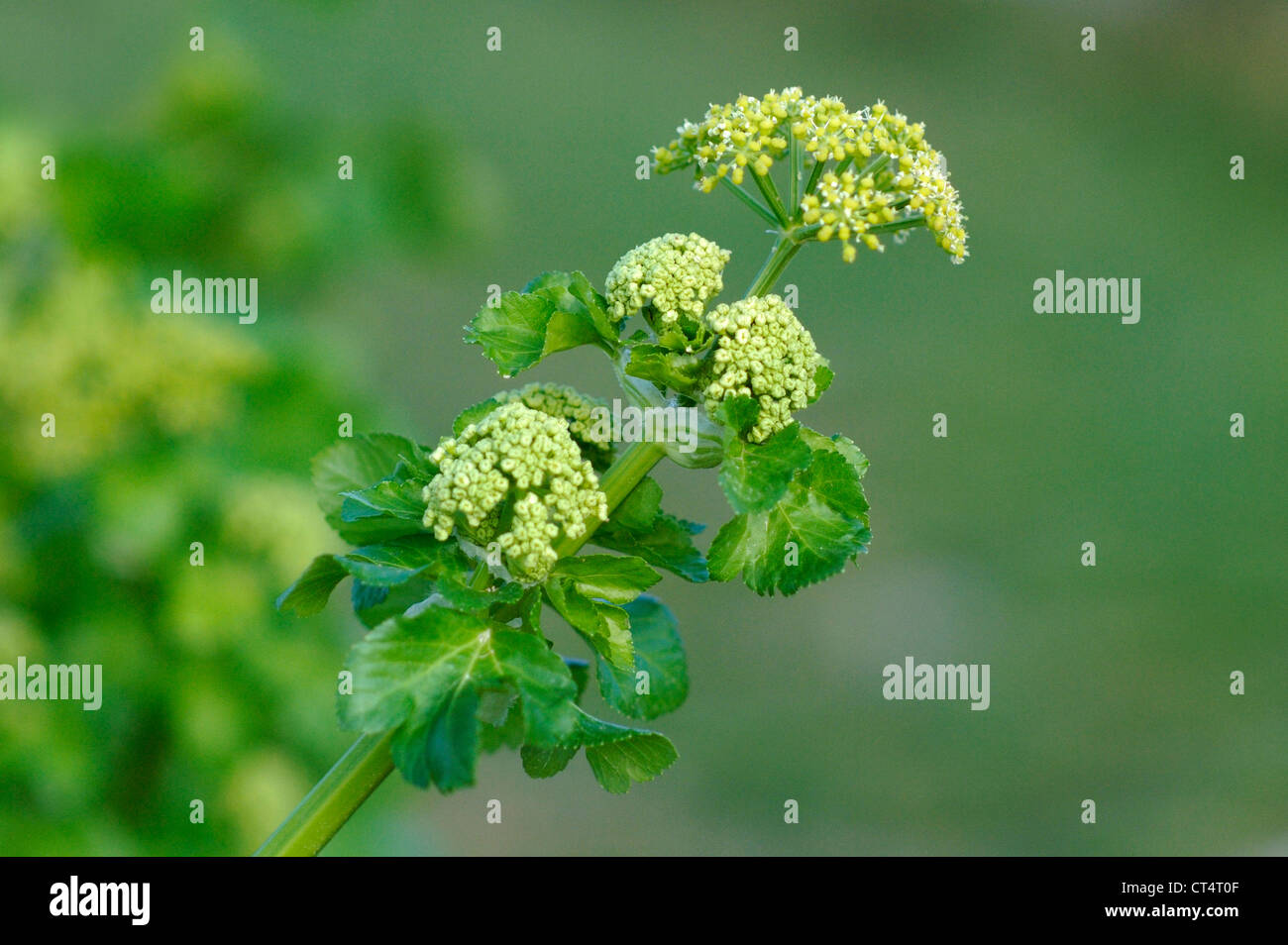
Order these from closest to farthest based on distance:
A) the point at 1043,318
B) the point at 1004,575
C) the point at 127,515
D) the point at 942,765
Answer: the point at 127,515 → the point at 942,765 → the point at 1004,575 → the point at 1043,318

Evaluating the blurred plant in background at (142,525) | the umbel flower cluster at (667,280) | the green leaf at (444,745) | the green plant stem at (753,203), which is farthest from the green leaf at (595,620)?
the blurred plant in background at (142,525)

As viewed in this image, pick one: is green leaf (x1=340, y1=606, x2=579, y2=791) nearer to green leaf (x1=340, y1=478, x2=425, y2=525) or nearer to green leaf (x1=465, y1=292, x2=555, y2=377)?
green leaf (x1=340, y1=478, x2=425, y2=525)

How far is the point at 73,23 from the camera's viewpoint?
6.18 m

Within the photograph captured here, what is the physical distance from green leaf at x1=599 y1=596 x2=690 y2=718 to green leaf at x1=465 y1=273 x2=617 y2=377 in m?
0.24

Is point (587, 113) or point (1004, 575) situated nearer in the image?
point (1004, 575)

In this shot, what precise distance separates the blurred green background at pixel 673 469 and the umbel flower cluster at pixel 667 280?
165 cm

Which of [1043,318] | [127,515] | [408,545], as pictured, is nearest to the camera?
[408,545]

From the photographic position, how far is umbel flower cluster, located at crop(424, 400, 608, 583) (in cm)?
91

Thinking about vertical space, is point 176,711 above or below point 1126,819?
above

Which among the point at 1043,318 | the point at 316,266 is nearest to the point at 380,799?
the point at 316,266

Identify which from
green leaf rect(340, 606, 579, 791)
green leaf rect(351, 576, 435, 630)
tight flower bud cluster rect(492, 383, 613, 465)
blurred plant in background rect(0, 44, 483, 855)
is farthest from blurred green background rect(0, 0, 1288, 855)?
green leaf rect(340, 606, 579, 791)

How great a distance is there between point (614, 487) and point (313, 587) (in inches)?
10.8

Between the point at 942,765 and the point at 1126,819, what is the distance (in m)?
0.73

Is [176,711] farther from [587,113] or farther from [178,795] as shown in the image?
[587,113]
